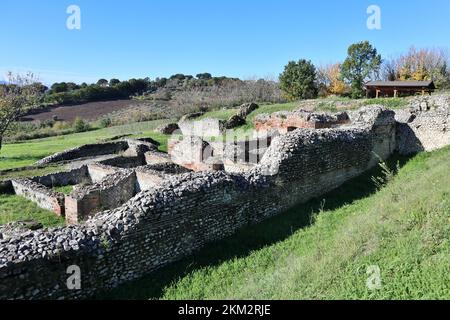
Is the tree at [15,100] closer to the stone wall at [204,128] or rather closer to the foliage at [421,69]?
the stone wall at [204,128]

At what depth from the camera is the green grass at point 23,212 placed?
11972mm

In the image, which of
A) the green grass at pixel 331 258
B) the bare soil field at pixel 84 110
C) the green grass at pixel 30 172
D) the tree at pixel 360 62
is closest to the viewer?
the green grass at pixel 331 258

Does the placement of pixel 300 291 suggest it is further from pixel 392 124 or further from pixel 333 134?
pixel 392 124

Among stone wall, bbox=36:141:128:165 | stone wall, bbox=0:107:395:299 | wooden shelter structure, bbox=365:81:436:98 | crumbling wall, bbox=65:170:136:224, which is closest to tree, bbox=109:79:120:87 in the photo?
wooden shelter structure, bbox=365:81:436:98

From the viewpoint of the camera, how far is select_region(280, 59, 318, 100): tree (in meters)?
44.8

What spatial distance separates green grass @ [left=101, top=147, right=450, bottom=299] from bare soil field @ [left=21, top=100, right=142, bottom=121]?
1830 inches

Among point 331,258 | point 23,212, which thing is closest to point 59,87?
point 23,212

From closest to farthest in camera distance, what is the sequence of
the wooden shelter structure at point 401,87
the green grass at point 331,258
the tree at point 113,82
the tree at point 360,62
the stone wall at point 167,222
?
the green grass at point 331,258 < the stone wall at point 167,222 < the wooden shelter structure at point 401,87 < the tree at point 360,62 < the tree at point 113,82

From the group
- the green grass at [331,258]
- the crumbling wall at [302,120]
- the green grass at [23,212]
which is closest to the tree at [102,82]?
the crumbling wall at [302,120]

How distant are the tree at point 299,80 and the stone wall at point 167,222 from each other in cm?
3357

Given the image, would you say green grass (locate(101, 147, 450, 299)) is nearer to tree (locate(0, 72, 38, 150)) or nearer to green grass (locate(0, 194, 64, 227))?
green grass (locate(0, 194, 64, 227))

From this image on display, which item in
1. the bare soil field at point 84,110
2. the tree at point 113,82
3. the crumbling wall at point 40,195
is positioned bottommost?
the crumbling wall at point 40,195

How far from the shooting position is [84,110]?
57.8 metres

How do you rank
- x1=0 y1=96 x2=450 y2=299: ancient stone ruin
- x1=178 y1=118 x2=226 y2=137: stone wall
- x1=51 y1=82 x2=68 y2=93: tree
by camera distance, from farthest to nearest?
x1=51 y1=82 x2=68 y2=93: tree → x1=178 y1=118 x2=226 y2=137: stone wall → x1=0 y1=96 x2=450 y2=299: ancient stone ruin
